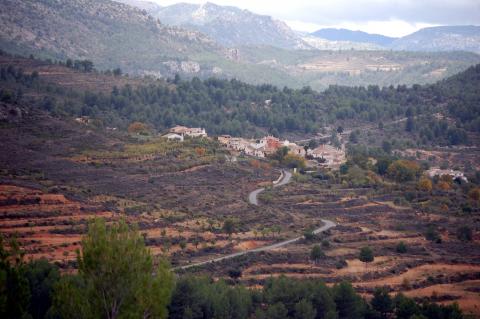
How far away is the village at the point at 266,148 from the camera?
81.4 m

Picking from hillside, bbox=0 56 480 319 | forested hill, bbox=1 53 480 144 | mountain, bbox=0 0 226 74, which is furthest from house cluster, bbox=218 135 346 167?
mountain, bbox=0 0 226 74

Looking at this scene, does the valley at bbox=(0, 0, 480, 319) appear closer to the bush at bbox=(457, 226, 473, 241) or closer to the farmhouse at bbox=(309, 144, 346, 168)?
the bush at bbox=(457, 226, 473, 241)

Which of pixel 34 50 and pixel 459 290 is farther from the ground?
pixel 34 50

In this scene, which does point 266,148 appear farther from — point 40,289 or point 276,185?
point 40,289

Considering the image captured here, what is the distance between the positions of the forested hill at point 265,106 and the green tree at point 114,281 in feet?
198

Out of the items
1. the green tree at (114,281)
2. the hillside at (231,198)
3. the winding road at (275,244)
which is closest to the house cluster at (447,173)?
the hillside at (231,198)

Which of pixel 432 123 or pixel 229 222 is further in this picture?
pixel 432 123

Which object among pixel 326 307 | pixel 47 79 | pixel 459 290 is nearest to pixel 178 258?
pixel 326 307

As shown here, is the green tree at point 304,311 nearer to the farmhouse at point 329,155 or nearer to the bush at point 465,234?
the bush at point 465,234

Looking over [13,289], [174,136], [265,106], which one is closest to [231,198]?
[174,136]

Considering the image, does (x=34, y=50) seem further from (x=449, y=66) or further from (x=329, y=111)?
(x=449, y=66)

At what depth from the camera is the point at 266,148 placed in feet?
281

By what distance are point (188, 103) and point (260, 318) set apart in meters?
77.8

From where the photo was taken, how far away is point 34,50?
141750 mm
